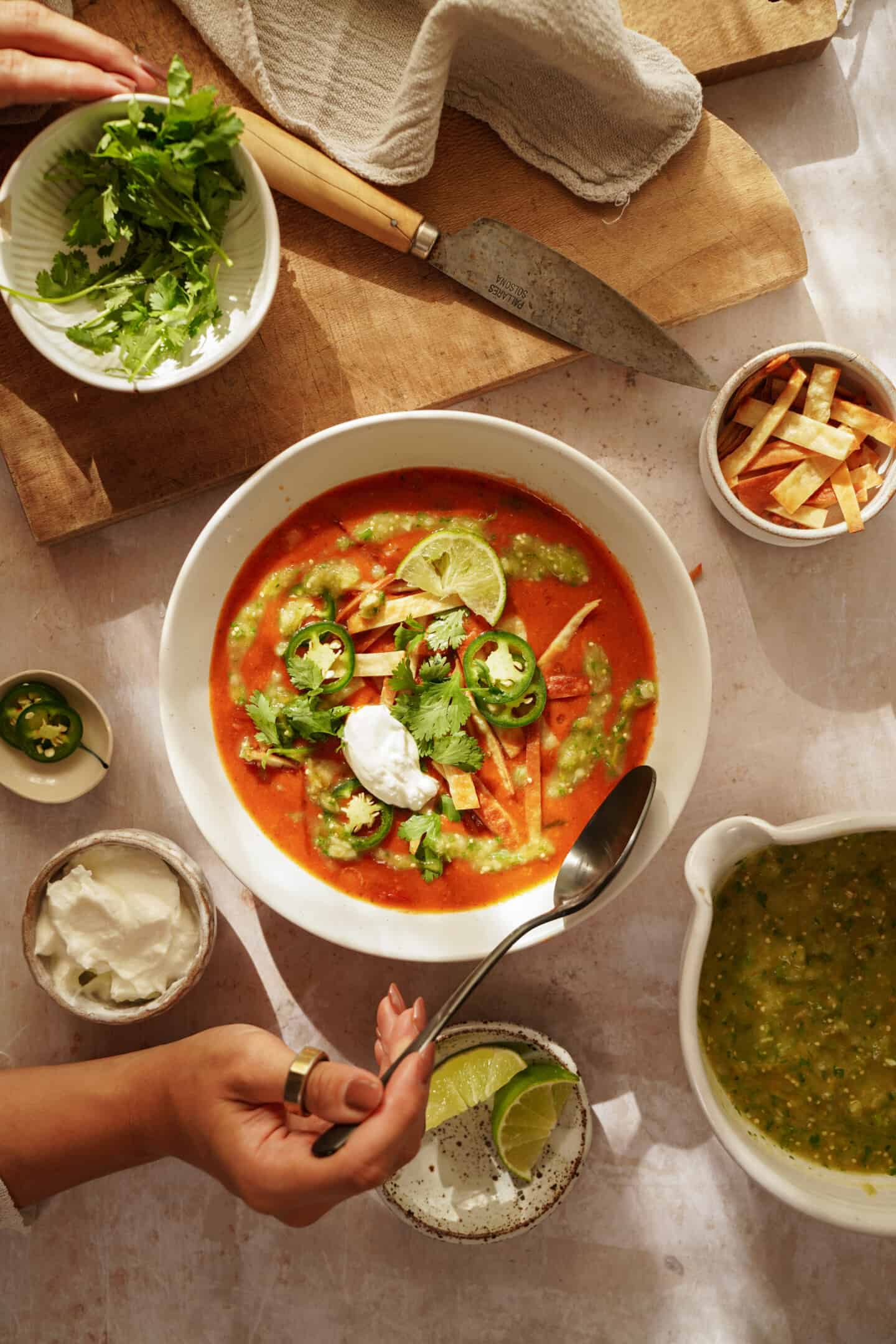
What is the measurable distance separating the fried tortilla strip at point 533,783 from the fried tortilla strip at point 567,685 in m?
0.11

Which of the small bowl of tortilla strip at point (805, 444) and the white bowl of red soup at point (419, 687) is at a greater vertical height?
the small bowl of tortilla strip at point (805, 444)

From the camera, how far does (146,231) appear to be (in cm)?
219

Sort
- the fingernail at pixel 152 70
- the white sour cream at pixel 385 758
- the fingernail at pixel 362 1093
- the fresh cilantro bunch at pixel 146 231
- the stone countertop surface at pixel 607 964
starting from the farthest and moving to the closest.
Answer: the stone countertop surface at pixel 607 964 < the white sour cream at pixel 385 758 < the fingernail at pixel 152 70 < the fresh cilantro bunch at pixel 146 231 < the fingernail at pixel 362 1093

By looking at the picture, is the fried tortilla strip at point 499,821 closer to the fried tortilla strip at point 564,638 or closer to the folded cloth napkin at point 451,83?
the fried tortilla strip at point 564,638

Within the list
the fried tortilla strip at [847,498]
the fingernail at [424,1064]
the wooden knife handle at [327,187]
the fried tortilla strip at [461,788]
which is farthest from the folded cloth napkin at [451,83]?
the fingernail at [424,1064]

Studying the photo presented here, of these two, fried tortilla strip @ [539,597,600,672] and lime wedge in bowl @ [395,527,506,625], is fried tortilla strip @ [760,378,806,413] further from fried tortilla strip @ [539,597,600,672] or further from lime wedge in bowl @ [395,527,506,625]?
lime wedge in bowl @ [395,527,506,625]

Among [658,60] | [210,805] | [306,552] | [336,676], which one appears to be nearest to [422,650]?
[336,676]

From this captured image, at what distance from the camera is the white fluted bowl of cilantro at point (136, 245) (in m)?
2.07

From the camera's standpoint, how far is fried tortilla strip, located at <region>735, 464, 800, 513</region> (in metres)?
2.40

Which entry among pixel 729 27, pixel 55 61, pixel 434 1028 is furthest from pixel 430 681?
pixel 729 27

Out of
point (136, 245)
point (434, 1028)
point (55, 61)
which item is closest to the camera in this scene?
point (434, 1028)

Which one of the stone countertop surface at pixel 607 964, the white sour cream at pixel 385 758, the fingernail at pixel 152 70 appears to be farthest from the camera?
the stone countertop surface at pixel 607 964

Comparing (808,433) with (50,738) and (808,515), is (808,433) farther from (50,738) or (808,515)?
(50,738)

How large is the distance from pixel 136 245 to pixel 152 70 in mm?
415
